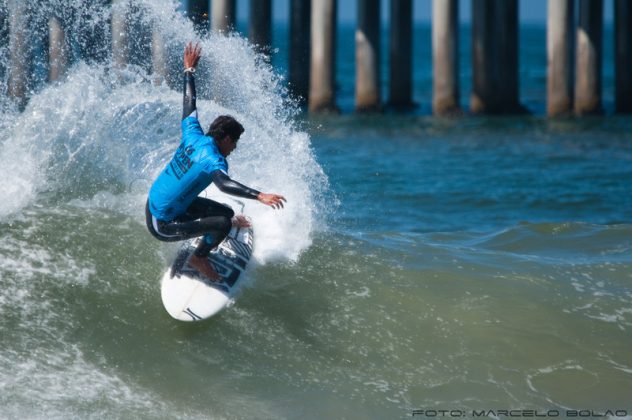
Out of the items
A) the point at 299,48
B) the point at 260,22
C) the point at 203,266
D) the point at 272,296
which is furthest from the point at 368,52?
the point at 203,266

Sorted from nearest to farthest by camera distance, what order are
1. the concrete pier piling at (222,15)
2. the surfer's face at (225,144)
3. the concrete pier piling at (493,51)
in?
the surfer's face at (225,144) < the concrete pier piling at (222,15) < the concrete pier piling at (493,51)

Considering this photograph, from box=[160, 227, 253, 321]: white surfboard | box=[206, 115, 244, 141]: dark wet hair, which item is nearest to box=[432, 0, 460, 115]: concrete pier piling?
box=[160, 227, 253, 321]: white surfboard

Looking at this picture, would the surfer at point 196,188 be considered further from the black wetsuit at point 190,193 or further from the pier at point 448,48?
the pier at point 448,48

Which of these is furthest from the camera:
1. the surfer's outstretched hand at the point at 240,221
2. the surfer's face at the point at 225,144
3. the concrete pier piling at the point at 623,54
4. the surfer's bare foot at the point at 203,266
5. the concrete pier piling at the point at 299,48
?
the concrete pier piling at the point at 623,54

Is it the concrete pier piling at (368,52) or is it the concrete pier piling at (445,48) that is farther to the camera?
the concrete pier piling at (368,52)

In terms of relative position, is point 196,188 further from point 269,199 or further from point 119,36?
point 119,36

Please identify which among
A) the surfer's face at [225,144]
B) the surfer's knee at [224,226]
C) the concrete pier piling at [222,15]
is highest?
the concrete pier piling at [222,15]

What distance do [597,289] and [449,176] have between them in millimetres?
8106

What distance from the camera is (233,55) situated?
36.1 ft

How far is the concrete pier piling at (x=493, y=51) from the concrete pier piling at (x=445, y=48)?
0.65 metres

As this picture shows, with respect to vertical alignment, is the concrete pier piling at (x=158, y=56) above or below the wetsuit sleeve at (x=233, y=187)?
above

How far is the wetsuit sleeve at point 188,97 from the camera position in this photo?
753 cm

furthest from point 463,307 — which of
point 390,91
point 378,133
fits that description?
point 390,91

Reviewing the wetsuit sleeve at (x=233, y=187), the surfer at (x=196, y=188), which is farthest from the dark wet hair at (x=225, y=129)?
the wetsuit sleeve at (x=233, y=187)
